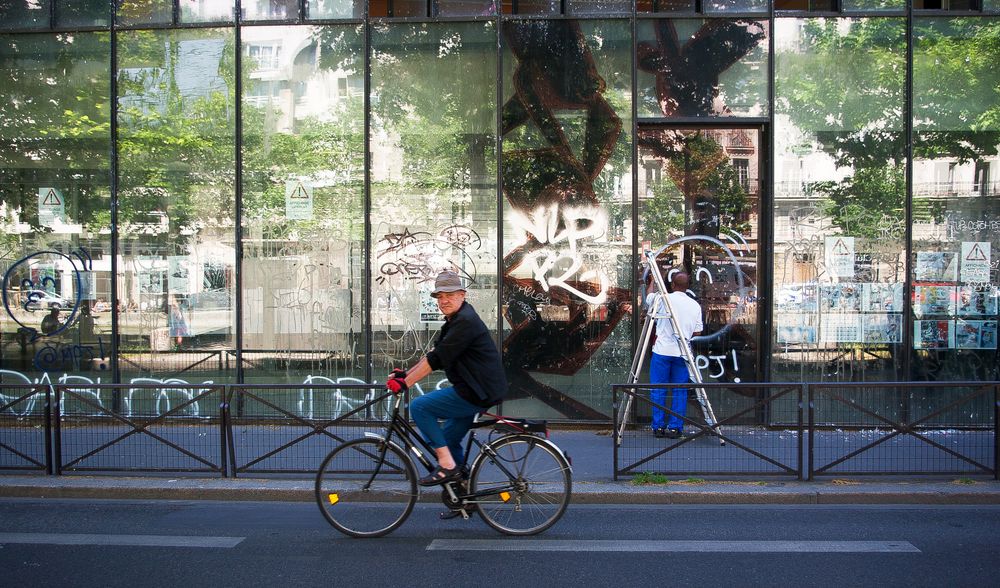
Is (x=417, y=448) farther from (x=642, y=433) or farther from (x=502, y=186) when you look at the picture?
(x=502, y=186)

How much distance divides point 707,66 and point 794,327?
3453mm

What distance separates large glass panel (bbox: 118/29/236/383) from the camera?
10.3 m

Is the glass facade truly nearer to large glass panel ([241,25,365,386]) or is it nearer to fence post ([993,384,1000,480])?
large glass panel ([241,25,365,386])

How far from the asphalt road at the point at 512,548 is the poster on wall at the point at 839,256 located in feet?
12.6

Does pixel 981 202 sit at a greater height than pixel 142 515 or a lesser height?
greater

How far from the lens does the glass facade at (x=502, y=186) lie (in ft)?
32.2

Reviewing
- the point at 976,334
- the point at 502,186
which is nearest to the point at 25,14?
the point at 502,186

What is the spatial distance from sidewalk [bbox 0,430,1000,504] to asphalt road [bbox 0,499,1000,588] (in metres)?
0.13

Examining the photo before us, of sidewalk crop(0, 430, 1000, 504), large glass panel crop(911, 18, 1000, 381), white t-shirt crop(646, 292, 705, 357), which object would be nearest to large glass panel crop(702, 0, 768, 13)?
large glass panel crop(911, 18, 1000, 381)

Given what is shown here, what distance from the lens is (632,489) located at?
6949 millimetres

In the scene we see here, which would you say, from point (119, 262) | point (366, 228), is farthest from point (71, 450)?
point (366, 228)

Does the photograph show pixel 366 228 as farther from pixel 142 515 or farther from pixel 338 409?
pixel 142 515

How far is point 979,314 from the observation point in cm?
985

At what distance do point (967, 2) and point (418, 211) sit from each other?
7406 millimetres
